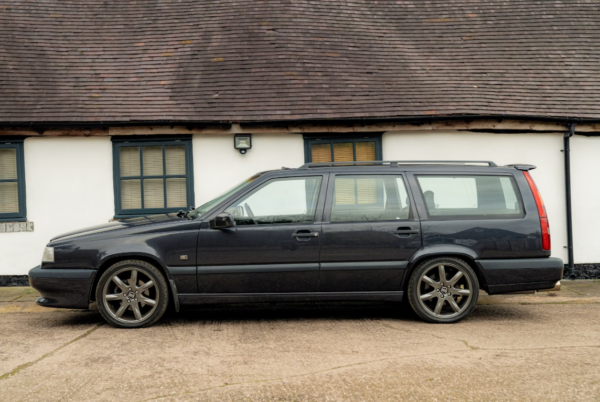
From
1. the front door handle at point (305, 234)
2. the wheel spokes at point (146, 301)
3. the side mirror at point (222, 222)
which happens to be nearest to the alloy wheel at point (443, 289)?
the front door handle at point (305, 234)

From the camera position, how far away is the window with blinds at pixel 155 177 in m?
9.34

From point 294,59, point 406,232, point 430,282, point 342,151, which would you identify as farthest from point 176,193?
point 430,282

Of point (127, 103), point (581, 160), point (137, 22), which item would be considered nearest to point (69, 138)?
point (127, 103)

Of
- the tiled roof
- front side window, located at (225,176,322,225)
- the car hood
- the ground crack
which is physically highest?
the tiled roof

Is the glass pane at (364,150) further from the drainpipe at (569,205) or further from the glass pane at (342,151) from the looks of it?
the drainpipe at (569,205)

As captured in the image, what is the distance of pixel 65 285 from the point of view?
607 centimetres

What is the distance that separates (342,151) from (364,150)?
366 mm

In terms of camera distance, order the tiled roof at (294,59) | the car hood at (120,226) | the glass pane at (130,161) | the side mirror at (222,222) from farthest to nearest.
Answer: the glass pane at (130,161) → the tiled roof at (294,59) → the car hood at (120,226) → the side mirror at (222,222)

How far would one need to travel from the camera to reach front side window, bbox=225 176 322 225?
6.23m

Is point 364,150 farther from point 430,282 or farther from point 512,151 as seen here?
point 430,282

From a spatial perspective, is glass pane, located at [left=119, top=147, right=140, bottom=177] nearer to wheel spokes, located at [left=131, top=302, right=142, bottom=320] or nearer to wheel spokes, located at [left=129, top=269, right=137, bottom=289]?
wheel spokes, located at [left=129, top=269, right=137, bottom=289]

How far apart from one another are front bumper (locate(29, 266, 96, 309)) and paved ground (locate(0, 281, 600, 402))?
33 centimetres

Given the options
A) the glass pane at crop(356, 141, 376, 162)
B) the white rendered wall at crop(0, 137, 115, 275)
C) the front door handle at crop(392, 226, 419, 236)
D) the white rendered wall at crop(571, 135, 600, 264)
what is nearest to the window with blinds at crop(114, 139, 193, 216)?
the white rendered wall at crop(0, 137, 115, 275)

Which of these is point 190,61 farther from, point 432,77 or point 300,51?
point 432,77
